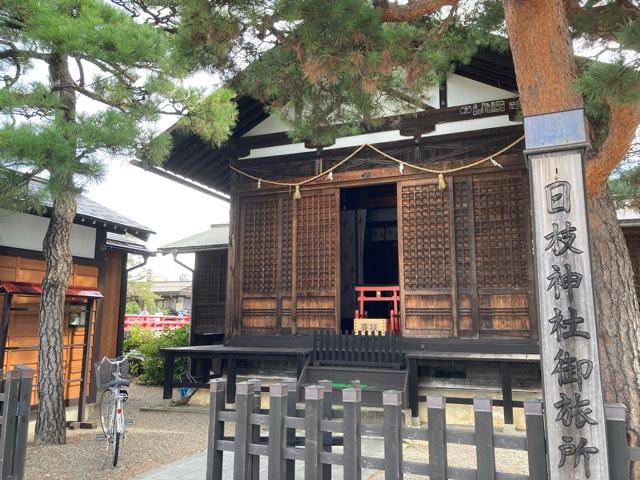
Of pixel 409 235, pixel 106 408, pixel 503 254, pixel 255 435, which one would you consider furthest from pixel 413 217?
pixel 255 435

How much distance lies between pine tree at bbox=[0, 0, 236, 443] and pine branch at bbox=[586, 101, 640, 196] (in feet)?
11.8

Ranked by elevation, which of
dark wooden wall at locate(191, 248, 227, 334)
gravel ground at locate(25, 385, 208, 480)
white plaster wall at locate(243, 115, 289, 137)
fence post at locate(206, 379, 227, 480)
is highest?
white plaster wall at locate(243, 115, 289, 137)

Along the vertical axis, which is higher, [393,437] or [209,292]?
[209,292]

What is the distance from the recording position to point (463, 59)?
5.22 metres

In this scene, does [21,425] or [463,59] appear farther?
[463,59]

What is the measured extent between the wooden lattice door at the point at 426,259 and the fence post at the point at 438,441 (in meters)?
4.77

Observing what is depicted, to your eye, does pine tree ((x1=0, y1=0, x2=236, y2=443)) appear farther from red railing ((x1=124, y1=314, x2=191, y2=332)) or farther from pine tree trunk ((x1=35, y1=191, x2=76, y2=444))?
red railing ((x1=124, y1=314, x2=191, y2=332))

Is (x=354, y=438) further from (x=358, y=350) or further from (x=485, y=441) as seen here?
(x=358, y=350)

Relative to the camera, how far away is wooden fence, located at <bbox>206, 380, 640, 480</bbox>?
2369 mm

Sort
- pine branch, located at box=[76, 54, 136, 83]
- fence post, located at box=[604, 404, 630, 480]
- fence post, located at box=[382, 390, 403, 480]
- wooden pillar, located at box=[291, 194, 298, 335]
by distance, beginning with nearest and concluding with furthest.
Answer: fence post, located at box=[604, 404, 630, 480]
fence post, located at box=[382, 390, 403, 480]
pine branch, located at box=[76, 54, 136, 83]
wooden pillar, located at box=[291, 194, 298, 335]

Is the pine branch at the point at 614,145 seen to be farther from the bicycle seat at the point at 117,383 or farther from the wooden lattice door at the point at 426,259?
the bicycle seat at the point at 117,383

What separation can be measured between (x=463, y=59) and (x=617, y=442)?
4.08 meters

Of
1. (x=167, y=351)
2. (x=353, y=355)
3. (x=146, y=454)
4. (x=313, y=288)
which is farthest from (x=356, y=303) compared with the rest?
(x=146, y=454)

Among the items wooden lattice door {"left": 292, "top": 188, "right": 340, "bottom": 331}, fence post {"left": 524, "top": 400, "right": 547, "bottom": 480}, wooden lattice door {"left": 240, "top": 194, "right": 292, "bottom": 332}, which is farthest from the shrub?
fence post {"left": 524, "top": 400, "right": 547, "bottom": 480}
